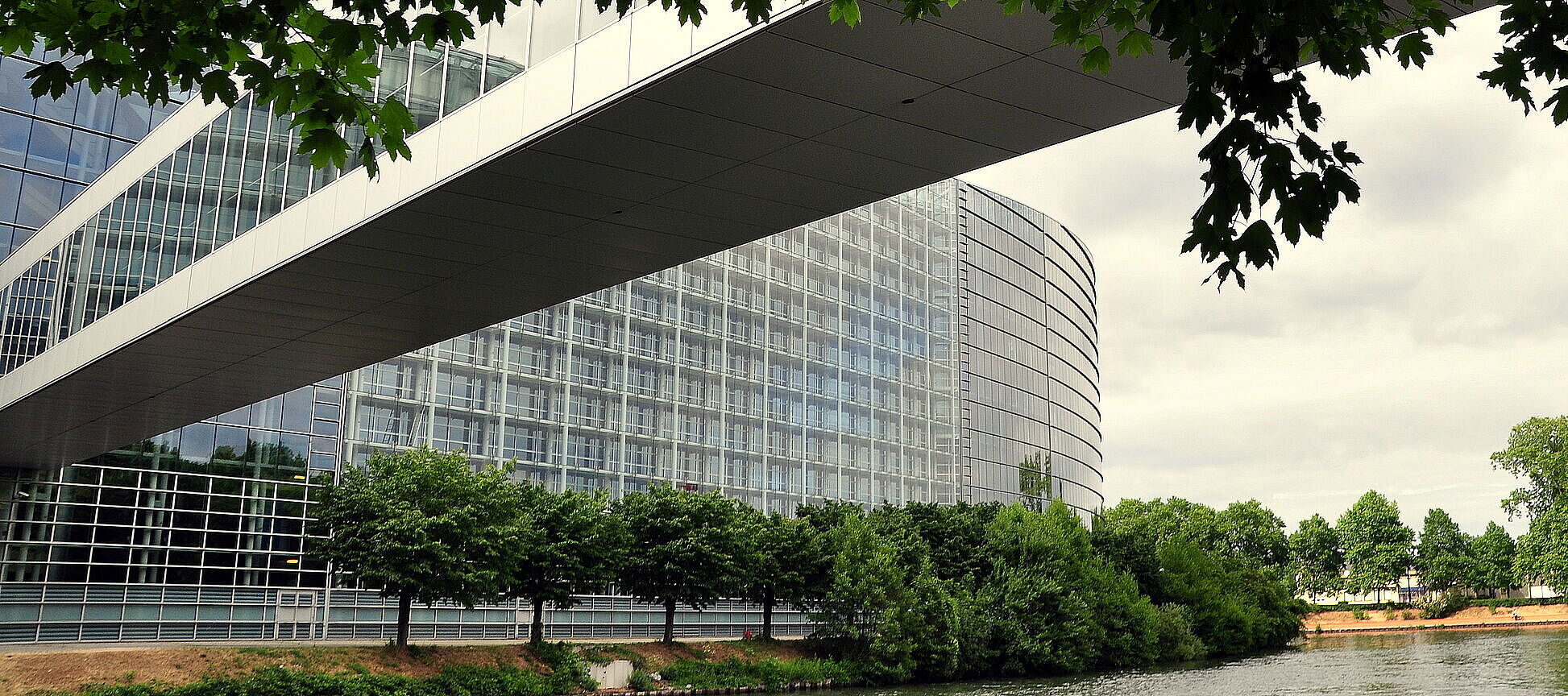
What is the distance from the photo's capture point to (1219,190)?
4496 millimetres

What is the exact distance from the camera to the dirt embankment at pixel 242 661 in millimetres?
29141

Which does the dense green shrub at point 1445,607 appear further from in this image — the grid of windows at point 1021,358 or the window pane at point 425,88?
the window pane at point 425,88

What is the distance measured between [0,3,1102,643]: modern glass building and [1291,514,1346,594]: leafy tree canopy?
3314cm

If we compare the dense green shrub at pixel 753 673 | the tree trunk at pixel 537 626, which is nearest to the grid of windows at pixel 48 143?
the tree trunk at pixel 537 626

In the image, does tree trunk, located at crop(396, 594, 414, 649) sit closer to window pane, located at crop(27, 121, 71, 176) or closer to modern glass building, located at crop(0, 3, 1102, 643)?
modern glass building, located at crop(0, 3, 1102, 643)

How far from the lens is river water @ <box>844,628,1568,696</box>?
3928cm

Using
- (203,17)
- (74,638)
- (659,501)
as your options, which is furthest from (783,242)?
(203,17)

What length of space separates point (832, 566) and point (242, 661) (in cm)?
2201

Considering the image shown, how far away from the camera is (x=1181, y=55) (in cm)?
466

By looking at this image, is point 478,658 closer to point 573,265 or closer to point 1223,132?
point 573,265

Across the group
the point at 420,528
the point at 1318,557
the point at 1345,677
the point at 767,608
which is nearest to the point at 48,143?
the point at 420,528

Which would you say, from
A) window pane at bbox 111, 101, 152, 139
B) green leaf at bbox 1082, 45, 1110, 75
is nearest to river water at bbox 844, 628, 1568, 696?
window pane at bbox 111, 101, 152, 139

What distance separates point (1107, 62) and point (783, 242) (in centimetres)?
6274

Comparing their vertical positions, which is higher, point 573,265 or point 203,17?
point 573,265
